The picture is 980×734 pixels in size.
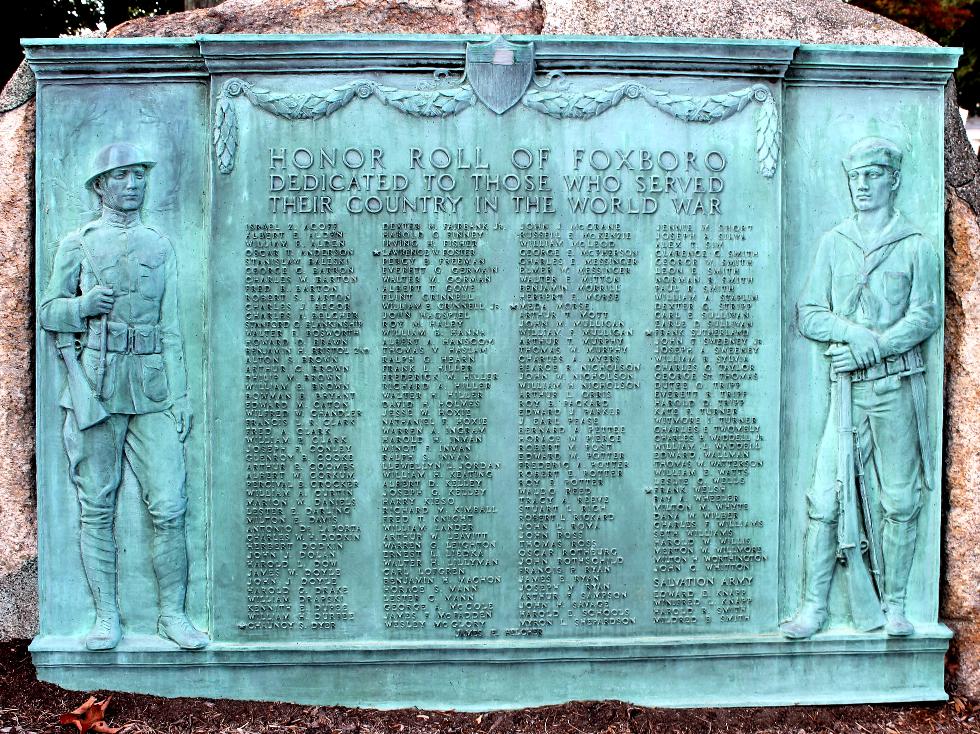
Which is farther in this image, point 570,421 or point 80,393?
point 570,421

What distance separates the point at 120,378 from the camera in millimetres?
4988

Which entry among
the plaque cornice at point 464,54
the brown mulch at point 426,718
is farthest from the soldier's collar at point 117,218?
the brown mulch at point 426,718

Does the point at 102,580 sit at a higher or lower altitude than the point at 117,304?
lower

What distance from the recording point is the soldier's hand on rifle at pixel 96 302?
4.91m

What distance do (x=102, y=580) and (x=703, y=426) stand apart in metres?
3.91

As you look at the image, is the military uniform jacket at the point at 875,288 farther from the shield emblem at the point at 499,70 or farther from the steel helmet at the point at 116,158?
the steel helmet at the point at 116,158

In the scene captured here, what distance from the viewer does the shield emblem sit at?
5.04 metres

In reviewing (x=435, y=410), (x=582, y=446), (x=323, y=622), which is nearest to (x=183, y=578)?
(x=323, y=622)

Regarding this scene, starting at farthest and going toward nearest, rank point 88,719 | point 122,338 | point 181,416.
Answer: point 181,416 < point 122,338 < point 88,719

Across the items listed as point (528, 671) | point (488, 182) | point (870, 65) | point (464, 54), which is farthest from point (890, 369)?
point (464, 54)

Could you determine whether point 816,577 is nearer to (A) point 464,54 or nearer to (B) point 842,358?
(B) point 842,358

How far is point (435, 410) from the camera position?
513 centimetres

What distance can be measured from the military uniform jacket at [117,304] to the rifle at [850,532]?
170 inches

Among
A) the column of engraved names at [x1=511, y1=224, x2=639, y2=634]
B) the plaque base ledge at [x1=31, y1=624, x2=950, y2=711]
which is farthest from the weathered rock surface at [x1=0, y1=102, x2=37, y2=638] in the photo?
the column of engraved names at [x1=511, y1=224, x2=639, y2=634]
